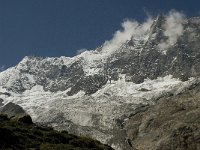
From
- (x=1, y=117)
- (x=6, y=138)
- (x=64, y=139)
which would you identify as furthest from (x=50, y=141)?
(x=1, y=117)

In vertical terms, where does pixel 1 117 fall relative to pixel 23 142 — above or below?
above

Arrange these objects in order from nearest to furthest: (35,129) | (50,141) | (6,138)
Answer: (6,138) → (50,141) → (35,129)

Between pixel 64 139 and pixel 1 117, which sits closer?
pixel 64 139

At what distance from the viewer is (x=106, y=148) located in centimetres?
4175

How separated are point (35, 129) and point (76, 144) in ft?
13.7

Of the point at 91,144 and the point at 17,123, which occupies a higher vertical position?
the point at 17,123

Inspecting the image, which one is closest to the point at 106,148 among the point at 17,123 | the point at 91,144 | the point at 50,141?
the point at 91,144

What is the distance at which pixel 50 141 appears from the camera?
1550 inches

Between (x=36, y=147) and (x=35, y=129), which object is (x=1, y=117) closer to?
(x=35, y=129)

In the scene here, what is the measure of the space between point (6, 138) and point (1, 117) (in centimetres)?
940

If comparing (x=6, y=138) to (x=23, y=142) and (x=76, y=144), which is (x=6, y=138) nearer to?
(x=23, y=142)

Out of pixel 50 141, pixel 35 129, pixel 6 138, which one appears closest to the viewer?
pixel 6 138

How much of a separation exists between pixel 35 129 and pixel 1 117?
4.22 meters

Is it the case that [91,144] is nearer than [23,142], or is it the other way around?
[23,142]
